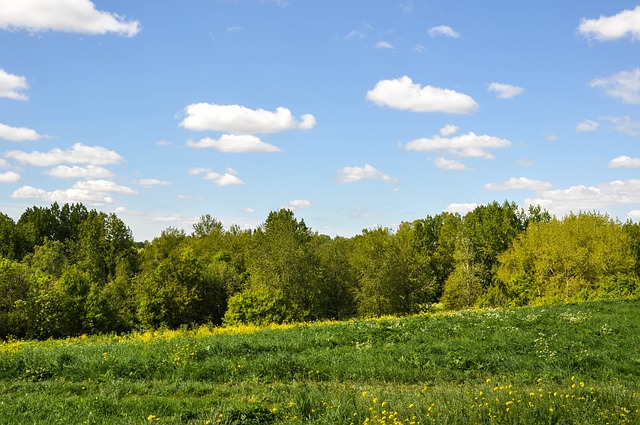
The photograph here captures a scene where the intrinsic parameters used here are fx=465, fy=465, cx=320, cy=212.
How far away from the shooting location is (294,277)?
5294cm

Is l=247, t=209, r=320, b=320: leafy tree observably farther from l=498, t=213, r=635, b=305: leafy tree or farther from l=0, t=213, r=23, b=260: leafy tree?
l=0, t=213, r=23, b=260: leafy tree

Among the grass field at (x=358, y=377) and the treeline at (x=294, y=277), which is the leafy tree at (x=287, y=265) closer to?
the treeline at (x=294, y=277)

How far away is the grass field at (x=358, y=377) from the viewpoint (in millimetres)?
9008

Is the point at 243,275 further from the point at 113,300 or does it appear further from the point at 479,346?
the point at 479,346

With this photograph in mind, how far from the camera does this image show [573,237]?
2146 inches

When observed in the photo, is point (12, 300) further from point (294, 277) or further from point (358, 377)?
point (358, 377)

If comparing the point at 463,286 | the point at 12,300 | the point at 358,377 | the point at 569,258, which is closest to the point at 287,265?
the point at 463,286

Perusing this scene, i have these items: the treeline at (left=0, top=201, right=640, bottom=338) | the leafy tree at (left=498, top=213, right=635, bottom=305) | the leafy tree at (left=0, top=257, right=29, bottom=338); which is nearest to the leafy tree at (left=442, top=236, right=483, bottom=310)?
the treeline at (left=0, top=201, right=640, bottom=338)

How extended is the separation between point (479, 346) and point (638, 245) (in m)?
68.9

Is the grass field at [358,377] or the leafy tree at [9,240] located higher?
the leafy tree at [9,240]

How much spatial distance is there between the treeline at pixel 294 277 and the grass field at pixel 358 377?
81.1 feet

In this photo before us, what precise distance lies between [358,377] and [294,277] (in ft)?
129

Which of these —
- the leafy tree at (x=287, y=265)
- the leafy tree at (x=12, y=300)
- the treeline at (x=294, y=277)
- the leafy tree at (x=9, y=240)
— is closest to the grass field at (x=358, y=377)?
the treeline at (x=294, y=277)

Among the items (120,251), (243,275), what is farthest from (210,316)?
(120,251)
